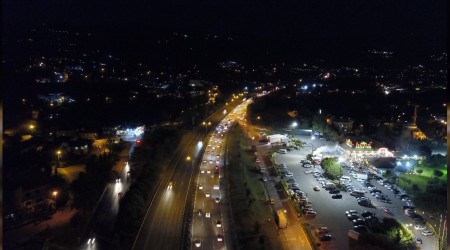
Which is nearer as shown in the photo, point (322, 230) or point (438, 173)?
point (322, 230)

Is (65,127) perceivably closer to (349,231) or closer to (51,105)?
(51,105)

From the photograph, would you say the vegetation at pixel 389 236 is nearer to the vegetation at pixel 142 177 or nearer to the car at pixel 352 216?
the car at pixel 352 216

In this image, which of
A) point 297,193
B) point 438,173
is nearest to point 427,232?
point 297,193

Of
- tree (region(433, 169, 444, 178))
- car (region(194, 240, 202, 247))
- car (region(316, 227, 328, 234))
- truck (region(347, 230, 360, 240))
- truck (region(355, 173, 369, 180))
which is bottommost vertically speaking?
car (region(194, 240, 202, 247))

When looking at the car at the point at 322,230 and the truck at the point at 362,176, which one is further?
the truck at the point at 362,176

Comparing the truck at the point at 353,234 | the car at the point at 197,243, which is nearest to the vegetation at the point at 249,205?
the car at the point at 197,243

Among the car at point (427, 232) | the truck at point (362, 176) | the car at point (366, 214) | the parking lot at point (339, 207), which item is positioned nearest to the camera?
the parking lot at point (339, 207)

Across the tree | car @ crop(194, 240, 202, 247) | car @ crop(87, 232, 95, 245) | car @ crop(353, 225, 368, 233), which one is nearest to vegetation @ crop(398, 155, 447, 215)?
the tree

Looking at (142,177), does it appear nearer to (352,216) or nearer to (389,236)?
(352,216)

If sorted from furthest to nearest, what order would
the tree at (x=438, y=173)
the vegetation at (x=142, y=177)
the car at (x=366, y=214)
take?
the tree at (x=438, y=173) → the car at (x=366, y=214) → the vegetation at (x=142, y=177)

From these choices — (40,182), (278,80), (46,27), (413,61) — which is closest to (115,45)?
(46,27)

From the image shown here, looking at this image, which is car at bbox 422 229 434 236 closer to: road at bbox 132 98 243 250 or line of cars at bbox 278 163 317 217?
line of cars at bbox 278 163 317 217
